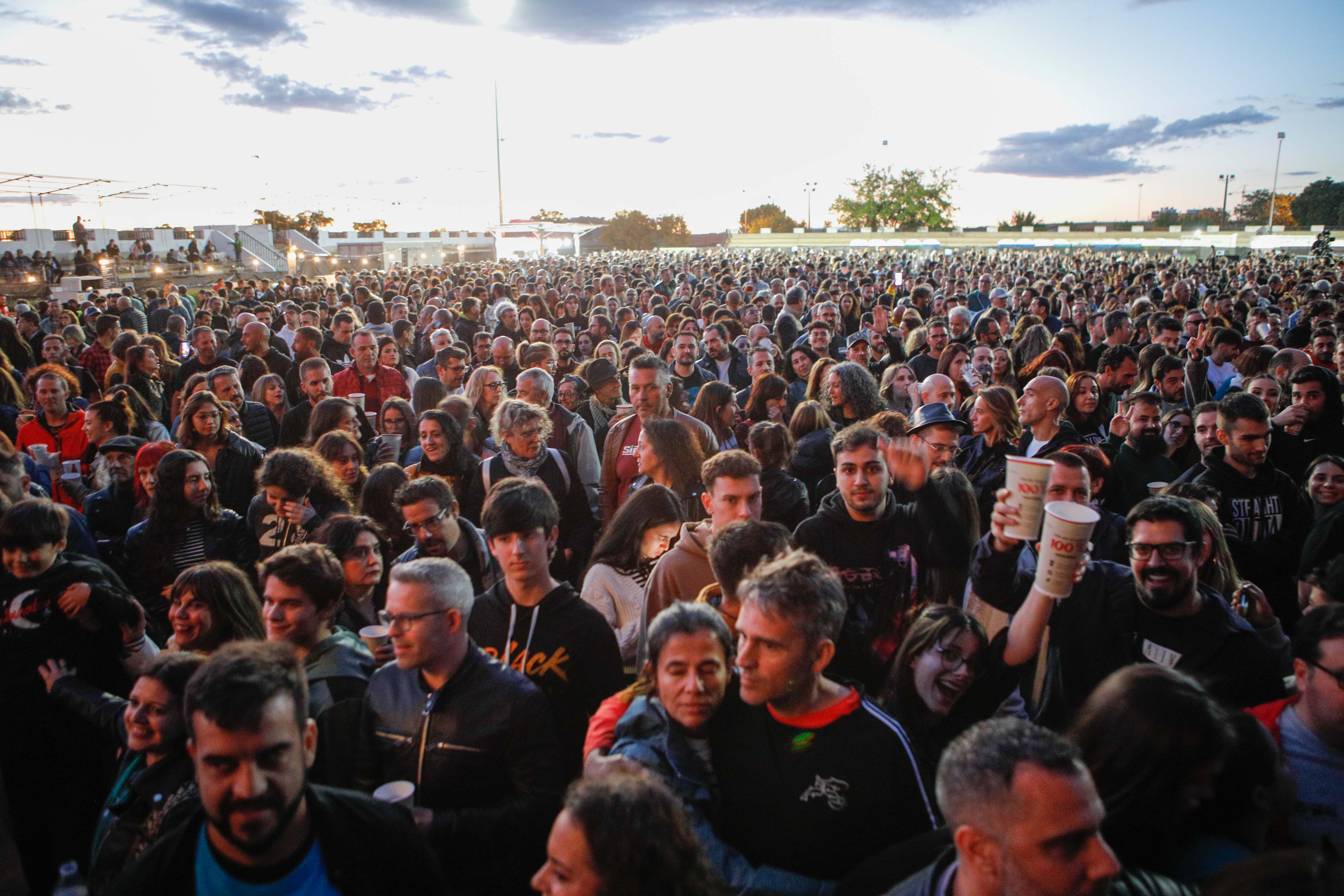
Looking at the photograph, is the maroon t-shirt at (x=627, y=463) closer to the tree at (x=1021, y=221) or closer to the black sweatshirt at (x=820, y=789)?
the black sweatshirt at (x=820, y=789)

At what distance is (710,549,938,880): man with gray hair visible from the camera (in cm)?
203

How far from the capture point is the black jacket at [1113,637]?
8.24 feet

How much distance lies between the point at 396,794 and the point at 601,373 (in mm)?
4701

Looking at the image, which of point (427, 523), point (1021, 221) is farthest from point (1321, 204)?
point (427, 523)

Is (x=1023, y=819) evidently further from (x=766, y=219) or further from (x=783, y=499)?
(x=766, y=219)

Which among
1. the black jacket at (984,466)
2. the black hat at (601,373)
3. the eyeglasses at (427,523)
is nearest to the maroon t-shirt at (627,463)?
the black hat at (601,373)

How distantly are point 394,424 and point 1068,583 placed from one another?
179 inches

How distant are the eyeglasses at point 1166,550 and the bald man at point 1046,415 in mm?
2039

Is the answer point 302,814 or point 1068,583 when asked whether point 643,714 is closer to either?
point 302,814

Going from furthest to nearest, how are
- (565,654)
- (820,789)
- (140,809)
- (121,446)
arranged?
1. (121,446)
2. (565,654)
3. (140,809)
4. (820,789)

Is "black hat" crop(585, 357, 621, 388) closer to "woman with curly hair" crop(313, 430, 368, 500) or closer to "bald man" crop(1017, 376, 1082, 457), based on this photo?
"woman with curly hair" crop(313, 430, 368, 500)

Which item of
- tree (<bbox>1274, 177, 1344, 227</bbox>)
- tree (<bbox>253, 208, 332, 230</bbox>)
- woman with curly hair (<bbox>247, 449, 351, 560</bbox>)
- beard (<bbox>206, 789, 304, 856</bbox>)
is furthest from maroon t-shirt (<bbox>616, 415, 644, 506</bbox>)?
tree (<bbox>1274, 177, 1344, 227</bbox>)

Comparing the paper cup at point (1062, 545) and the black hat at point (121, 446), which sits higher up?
the paper cup at point (1062, 545)

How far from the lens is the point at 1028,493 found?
241 centimetres
